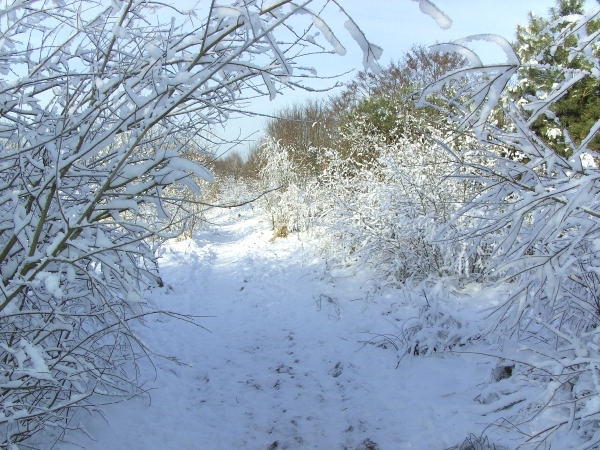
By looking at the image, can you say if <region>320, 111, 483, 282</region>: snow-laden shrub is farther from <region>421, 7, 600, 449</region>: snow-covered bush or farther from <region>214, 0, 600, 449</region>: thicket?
<region>421, 7, 600, 449</region>: snow-covered bush

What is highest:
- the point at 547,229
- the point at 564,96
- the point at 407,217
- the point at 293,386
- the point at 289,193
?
the point at 289,193

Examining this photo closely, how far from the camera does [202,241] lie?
13906 mm

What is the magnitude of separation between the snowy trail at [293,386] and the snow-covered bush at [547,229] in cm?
64

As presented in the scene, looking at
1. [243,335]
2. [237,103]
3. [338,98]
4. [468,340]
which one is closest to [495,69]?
[237,103]

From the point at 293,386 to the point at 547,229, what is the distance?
2.92m

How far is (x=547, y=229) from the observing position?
168 centimetres

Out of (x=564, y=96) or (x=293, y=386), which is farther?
(x=564, y=96)

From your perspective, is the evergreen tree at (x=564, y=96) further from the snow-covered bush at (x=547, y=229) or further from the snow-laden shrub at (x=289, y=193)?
the snow-covered bush at (x=547, y=229)

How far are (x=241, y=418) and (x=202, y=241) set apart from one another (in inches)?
430

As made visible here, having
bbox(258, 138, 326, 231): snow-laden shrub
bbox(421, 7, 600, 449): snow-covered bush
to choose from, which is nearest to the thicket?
bbox(421, 7, 600, 449): snow-covered bush

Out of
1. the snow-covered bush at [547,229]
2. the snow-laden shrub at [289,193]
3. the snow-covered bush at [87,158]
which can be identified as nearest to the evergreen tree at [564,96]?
the snow-laden shrub at [289,193]

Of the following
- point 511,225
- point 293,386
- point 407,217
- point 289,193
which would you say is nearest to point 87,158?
point 511,225

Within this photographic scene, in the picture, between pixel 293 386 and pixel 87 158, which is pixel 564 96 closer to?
pixel 293 386

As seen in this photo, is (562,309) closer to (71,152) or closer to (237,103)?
(237,103)
